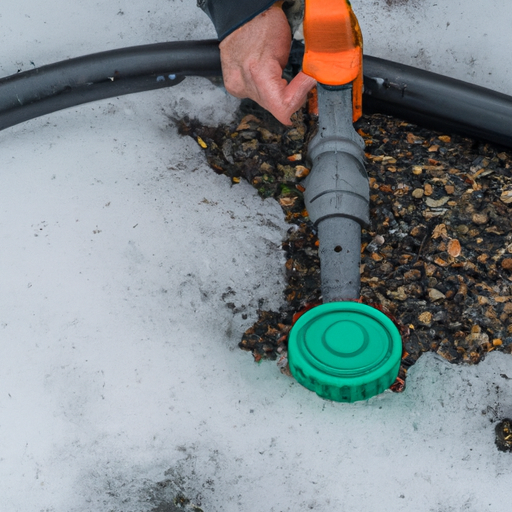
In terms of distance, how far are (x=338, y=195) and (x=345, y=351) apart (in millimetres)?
359

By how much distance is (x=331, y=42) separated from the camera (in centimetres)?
125

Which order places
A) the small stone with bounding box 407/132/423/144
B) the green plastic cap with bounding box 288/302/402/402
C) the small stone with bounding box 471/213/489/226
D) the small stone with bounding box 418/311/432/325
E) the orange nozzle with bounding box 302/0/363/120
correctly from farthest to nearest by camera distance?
the small stone with bounding box 407/132/423/144, the small stone with bounding box 471/213/489/226, the small stone with bounding box 418/311/432/325, the orange nozzle with bounding box 302/0/363/120, the green plastic cap with bounding box 288/302/402/402

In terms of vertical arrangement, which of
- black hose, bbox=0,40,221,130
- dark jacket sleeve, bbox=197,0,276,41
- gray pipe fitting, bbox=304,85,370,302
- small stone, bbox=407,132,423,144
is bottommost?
small stone, bbox=407,132,423,144

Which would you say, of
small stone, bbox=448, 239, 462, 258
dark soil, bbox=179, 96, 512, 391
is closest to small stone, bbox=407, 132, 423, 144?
dark soil, bbox=179, 96, 512, 391

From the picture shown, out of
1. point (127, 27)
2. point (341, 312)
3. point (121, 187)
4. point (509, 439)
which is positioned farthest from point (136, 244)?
point (509, 439)

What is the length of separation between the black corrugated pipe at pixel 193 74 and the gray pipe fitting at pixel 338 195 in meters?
0.26

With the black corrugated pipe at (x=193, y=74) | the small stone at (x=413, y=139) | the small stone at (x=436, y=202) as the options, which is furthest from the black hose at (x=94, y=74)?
the small stone at (x=436, y=202)

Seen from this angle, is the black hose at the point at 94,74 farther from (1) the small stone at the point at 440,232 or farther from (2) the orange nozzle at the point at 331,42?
(1) the small stone at the point at 440,232

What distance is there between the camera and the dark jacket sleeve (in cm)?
148

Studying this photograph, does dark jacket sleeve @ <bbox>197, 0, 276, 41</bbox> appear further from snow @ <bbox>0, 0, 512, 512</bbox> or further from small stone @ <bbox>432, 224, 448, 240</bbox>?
small stone @ <bbox>432, 224, 448, 240</bbox>

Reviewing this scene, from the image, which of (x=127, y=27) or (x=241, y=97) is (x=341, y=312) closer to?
(x=241, y=97)

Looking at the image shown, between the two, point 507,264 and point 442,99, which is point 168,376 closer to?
point 507,264

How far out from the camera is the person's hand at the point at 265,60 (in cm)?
149

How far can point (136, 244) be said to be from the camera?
1.50 m
